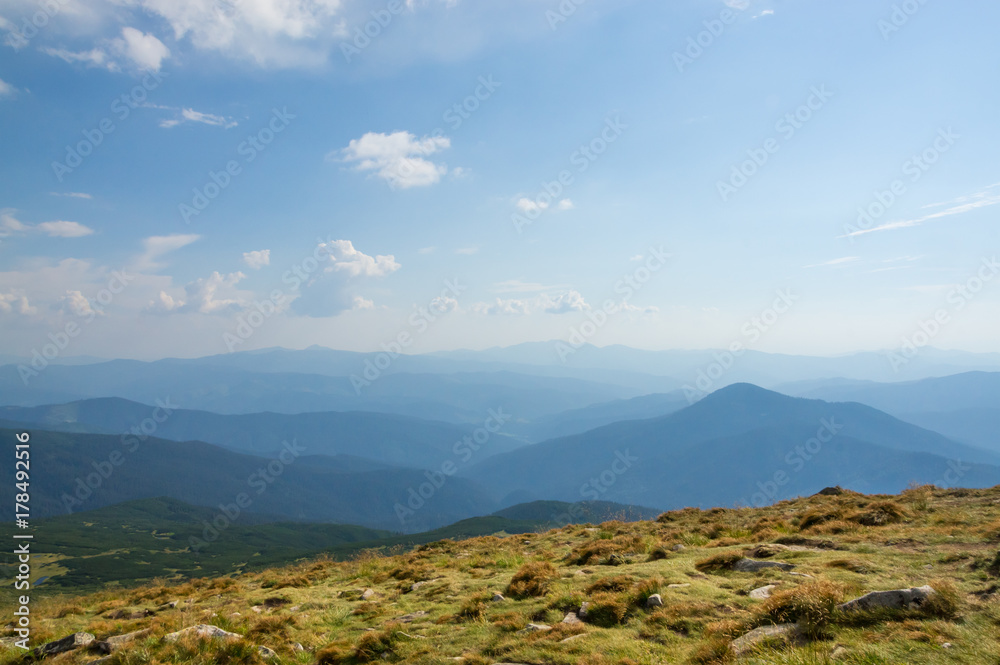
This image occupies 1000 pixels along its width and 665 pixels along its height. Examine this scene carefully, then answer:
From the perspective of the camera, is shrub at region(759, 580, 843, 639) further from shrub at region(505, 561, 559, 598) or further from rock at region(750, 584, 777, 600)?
shrub at region(505, 561, 559, 598)

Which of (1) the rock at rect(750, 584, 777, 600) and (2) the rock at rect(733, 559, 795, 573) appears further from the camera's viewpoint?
(2) the rock at rect(733, 559, 795, 573)

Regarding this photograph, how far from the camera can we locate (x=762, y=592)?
32.0ft

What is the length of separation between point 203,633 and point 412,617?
4998mm

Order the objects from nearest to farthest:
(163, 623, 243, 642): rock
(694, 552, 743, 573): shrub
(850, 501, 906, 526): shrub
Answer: (163, 623, 243, 642): rock
(694, 552, 743, 573): shrub
(850, 501, 906, 526): shrub

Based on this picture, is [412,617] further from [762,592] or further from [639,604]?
[762,592]

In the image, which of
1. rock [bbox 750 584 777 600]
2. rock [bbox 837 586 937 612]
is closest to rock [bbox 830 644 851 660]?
rock [bbox 837 586 937 612]

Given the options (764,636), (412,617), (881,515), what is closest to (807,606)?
(764,636)

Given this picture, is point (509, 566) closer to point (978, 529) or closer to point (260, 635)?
point (260, 635)

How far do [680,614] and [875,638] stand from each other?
347cm

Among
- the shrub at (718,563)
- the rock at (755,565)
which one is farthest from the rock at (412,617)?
the rock at (755,565)

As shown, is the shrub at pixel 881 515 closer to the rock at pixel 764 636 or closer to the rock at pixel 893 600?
the rock at pixel 893 600

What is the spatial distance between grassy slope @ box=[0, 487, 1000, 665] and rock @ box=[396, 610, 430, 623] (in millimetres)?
245

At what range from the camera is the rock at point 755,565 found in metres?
11.6

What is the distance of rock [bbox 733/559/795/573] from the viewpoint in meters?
11.6
